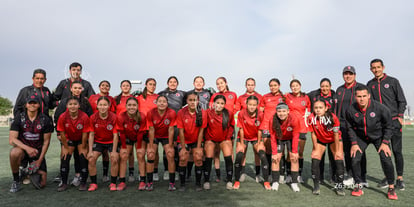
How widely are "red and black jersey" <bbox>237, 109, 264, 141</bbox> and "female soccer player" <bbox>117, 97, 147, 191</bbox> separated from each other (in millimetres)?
1843

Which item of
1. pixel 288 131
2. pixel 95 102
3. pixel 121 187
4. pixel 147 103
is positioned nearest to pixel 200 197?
pixel 121 187

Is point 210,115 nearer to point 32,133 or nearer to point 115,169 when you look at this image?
point 115,169

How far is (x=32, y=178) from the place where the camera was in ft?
15.7

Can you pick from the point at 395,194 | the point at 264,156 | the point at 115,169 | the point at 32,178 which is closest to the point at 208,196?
the point at 264,156

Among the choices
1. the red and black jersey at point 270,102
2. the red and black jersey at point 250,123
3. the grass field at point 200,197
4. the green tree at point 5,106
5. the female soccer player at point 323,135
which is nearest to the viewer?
the grass field at point 200,197

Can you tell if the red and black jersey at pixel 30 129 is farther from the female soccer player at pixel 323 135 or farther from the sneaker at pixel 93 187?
the female soccer player at pixel 323 135

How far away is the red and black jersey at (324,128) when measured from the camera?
4.64 metres

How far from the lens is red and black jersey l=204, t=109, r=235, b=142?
4996mm

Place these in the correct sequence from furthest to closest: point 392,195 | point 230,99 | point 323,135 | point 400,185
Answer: point 230,99
point 323,135
point 400,185
point 392,195

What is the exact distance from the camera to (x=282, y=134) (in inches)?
198

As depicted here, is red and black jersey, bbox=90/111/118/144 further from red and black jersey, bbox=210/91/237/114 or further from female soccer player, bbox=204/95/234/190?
red and black jersey, bbox=210/91/237/114

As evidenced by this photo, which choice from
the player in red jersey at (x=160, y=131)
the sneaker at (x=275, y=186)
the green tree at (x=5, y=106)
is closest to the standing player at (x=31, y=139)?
the player in red jersey at (x=160, y=131)

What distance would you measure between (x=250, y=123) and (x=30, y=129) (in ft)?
13.3

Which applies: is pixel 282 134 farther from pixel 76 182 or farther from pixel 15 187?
pixel 15 187
